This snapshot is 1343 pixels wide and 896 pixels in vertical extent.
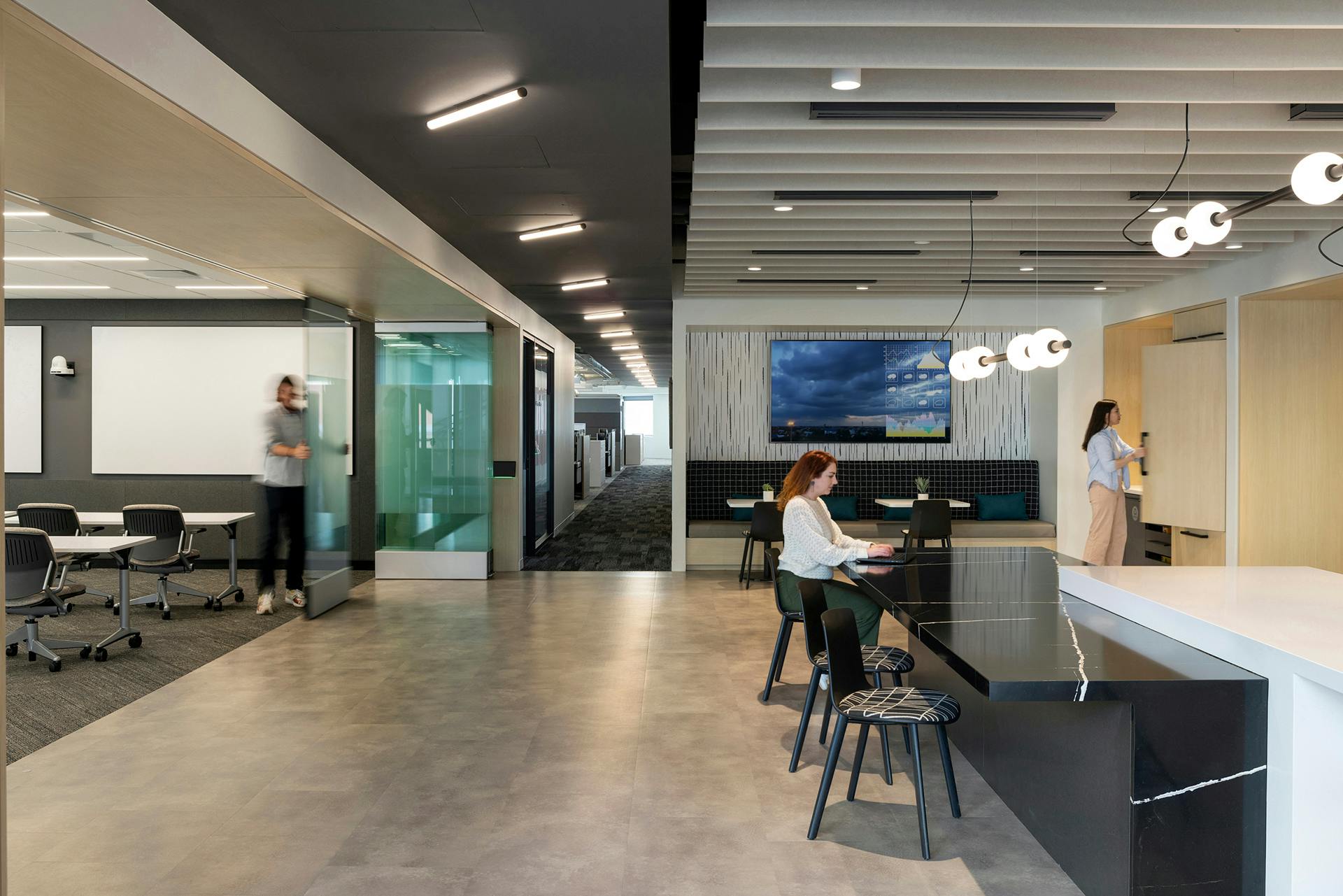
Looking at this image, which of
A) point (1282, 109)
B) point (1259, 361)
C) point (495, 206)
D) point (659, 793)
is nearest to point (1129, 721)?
point (659, 793)

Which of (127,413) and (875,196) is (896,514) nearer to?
(875,196)

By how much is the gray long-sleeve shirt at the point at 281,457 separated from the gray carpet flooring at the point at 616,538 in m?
3.11

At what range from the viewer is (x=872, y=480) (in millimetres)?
10727

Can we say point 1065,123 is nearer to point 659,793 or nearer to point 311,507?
point 659,793

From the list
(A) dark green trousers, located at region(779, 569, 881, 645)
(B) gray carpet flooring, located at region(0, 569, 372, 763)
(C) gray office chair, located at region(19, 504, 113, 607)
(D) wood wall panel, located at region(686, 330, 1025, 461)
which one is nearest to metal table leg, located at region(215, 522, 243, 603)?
(B) gray carpet flooring, located at region(0, 569, 372, 763)

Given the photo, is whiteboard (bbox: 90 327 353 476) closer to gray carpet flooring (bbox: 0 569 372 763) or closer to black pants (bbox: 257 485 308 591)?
gray carpet flooring (bbox: 0 569 372 763)

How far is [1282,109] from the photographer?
4328 mm

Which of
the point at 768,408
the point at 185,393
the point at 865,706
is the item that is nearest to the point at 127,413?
the point at 185,393

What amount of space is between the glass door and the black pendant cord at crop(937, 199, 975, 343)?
16.2ft

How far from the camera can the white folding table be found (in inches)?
233

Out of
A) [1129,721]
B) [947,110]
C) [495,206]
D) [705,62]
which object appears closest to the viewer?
[1129,721]

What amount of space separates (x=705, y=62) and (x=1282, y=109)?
114 inches

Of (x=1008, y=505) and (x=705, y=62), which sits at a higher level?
(x=705, y=62)

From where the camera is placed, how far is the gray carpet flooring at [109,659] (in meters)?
4.76
